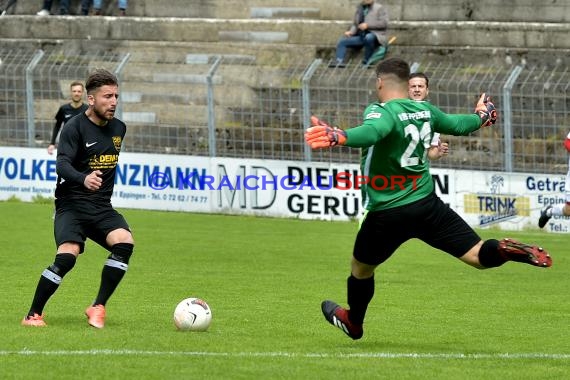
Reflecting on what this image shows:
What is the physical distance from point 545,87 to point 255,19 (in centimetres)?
973

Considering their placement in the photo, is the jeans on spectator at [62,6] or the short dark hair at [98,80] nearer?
the short dark hair at [98,80]

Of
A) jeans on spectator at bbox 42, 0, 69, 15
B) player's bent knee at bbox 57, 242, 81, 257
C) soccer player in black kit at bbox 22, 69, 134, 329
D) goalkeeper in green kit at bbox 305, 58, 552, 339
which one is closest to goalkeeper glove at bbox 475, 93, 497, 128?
goalkeeper in green kit at bbox 305, 58, 552, 339

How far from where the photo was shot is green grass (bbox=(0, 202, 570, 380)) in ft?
29.2

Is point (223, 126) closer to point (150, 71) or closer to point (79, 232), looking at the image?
point (150, 71)

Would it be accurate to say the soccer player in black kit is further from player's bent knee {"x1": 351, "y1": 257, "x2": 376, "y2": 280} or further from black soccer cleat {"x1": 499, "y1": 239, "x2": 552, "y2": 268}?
black soccer cleat {"x1": 499, "y1": 239, "x2": 552, "y2": 268}

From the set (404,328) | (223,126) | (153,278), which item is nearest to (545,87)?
(223,126)

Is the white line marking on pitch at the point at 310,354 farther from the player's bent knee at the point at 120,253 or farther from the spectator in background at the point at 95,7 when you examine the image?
the spectator in background at the point at 95,7

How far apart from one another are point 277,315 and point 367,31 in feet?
50.0

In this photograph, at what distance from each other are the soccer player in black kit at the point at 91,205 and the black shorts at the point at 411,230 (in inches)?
87.2

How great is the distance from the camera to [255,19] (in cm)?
3009

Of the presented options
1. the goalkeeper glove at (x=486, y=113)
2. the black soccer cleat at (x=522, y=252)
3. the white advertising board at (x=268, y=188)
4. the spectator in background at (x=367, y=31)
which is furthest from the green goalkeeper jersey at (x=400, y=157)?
the spectator in background at (x=367, y=31)

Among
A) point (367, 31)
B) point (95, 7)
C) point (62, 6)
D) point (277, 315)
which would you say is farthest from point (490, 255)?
point (62, 6)

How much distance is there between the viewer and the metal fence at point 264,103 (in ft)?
72.6

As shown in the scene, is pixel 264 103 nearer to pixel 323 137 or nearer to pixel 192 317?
pixel 192 317
